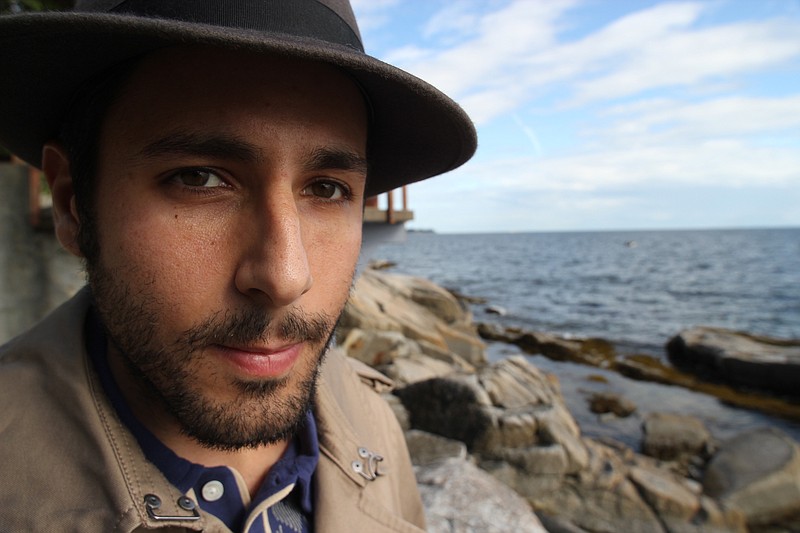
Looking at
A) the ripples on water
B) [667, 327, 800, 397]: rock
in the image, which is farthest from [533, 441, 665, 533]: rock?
the ripples on water

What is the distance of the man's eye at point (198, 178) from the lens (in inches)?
48.9

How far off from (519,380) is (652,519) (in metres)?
2.49

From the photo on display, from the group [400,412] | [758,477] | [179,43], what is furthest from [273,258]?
[758,477]

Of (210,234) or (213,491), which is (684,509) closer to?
(213,491)

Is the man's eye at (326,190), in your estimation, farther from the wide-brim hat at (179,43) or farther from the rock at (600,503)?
the rock at (600,503)

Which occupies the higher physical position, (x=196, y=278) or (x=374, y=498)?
(x=196, y=278)

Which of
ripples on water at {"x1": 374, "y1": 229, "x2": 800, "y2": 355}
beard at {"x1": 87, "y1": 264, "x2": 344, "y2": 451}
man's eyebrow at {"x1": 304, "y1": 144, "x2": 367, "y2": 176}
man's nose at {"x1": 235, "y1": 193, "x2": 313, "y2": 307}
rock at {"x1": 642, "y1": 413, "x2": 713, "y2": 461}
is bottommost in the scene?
ripples on water at {"x1": 374, "y1": 229, "x2": 800, "y2": 355}

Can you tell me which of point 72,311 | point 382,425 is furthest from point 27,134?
point 382,425

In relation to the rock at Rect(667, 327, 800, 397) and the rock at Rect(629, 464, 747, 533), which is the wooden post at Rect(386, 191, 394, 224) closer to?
the rock at Rect(629, 464, 747, 533)

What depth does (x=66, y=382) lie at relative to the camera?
50.4 inches

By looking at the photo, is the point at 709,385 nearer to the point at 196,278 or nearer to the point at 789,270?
the point at 196,278

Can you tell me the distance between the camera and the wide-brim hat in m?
1.01

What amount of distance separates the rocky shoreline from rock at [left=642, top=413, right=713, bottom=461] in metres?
0.02

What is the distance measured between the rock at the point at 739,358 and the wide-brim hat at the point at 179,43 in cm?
1388
